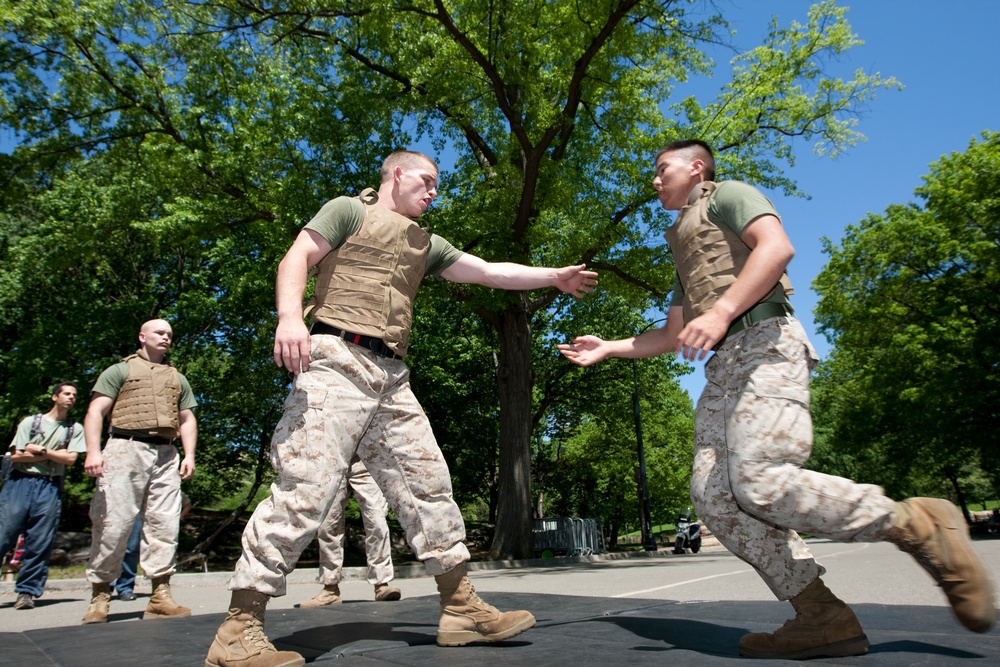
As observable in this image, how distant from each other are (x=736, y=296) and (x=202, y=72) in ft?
51.5

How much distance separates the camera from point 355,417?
2.96 m

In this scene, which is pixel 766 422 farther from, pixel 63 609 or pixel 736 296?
pixel 63 609

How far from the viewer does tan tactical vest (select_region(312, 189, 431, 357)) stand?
10.1 ft

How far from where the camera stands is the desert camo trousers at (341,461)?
9.02ft

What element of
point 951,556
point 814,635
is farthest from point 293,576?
point 951,556

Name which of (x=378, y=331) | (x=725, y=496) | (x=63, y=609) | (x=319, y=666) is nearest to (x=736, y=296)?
(x=725, y=496)

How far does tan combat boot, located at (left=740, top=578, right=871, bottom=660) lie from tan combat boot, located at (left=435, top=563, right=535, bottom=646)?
99 cm

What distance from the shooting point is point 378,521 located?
579cm

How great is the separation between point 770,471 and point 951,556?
0.63 meters

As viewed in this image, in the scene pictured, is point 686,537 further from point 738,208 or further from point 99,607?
point 738,208

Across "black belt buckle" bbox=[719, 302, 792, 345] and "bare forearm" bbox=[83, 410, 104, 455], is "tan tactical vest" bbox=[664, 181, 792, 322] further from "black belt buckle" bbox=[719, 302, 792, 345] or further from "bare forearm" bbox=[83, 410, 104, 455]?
"bare forearm" bbox=[83, 410, 104, 455]

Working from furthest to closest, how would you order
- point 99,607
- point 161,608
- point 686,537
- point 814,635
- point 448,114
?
point 686,537, point 448,114, point 161,608, point 99,607, point 814,635

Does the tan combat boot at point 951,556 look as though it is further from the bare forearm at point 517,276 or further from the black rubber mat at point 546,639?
the bare forearm at point 517,276

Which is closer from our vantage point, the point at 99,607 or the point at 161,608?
the point at 99,607
